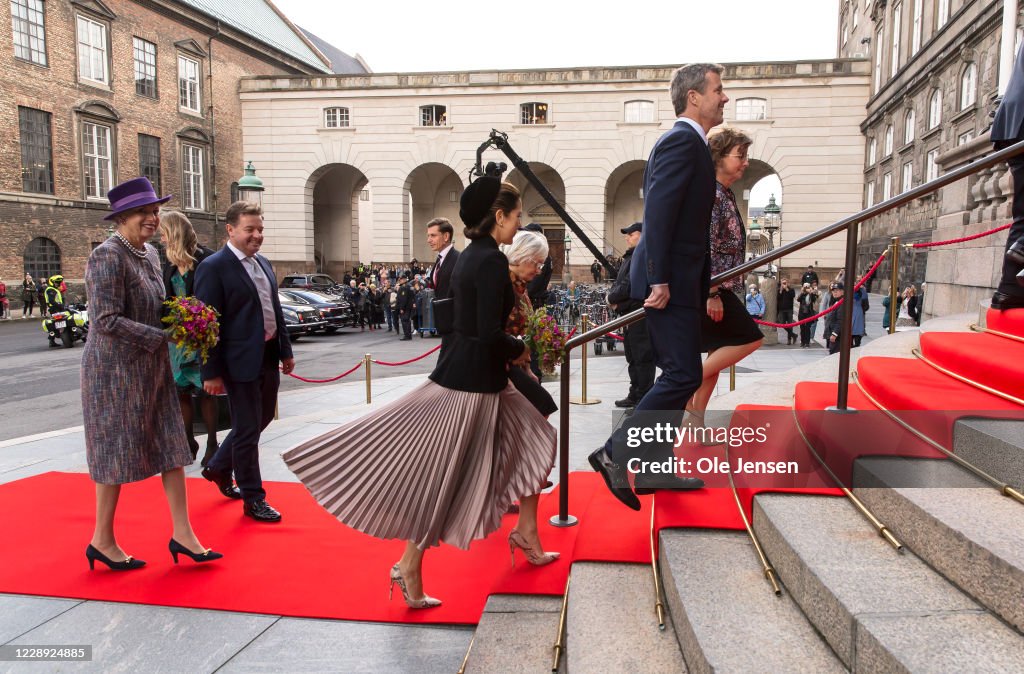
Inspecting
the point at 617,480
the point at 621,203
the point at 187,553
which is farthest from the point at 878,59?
the point at 187,553

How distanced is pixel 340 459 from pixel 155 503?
246 centimetres

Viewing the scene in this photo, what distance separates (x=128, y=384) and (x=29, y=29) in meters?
30.8

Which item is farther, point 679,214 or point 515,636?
point 679,214

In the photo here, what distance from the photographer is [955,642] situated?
183 cm

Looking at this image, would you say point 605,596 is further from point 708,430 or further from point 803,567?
point 708,430

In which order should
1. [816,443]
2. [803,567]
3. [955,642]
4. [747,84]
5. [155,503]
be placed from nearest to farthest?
[955,642]
[803,567]
[816,443]
[155,503]
[747,84]

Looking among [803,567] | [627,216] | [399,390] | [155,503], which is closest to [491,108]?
[627,216]

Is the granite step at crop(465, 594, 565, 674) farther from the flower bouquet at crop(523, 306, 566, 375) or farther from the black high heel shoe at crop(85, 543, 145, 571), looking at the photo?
the black high heel shoe at crop(85, 543, 145, 571)

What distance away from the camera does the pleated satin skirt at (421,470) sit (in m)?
3.02

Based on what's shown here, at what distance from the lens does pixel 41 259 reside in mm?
27094

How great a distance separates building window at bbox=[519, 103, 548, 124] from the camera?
3481 cm

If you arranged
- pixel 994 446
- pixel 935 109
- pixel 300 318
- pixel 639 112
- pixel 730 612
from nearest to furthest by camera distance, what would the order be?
pixel 730 612 → pixel 994 446 → pixel 300 318 → pixel 935 109 → pixel 639 112

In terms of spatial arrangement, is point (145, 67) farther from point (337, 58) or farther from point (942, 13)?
point (942, 13)

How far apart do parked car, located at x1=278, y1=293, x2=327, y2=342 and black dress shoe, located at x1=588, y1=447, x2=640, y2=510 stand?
1611 centimetres
